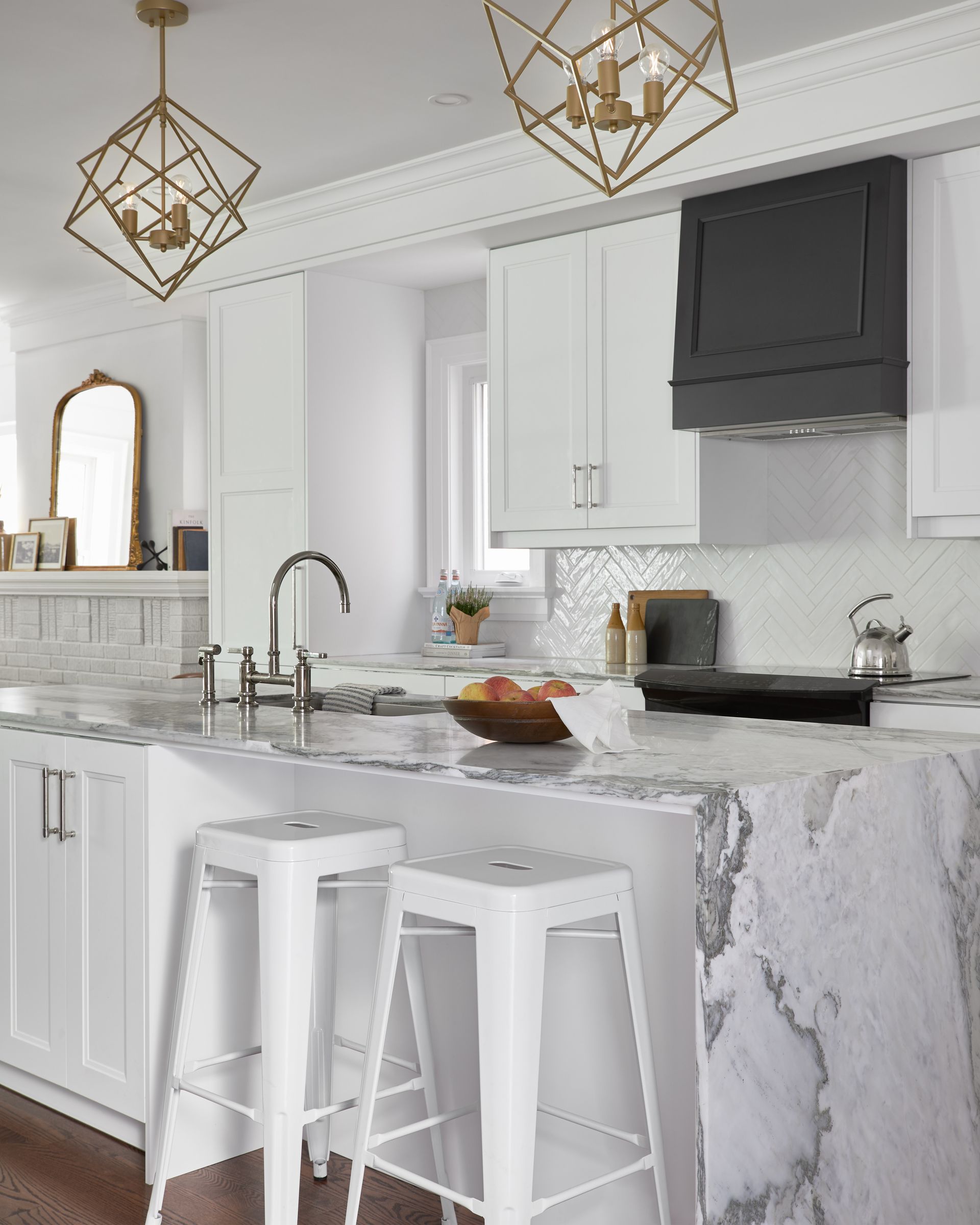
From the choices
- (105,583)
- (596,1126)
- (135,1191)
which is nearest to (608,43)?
(596,1126)

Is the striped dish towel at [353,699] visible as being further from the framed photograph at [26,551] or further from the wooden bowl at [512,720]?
the framed photograph at [26,551]

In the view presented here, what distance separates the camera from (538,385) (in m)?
4.38

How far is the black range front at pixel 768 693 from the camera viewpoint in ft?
11.1

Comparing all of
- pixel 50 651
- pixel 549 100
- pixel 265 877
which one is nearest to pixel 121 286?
pixel 50 651

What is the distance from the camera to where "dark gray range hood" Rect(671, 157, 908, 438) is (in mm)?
3506

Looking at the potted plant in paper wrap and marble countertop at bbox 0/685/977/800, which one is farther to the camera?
the potted plant in paper wrap

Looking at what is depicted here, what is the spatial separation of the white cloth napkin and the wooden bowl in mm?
34

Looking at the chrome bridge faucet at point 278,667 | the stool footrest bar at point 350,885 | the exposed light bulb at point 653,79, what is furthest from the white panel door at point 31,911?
the exposed light bulb at point 653,79

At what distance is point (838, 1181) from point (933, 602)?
98.1 inches

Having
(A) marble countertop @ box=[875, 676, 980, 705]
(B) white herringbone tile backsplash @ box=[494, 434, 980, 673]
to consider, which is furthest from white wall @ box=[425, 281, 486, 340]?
(A) marble countertop @ box=[875, 676, 980, 705]

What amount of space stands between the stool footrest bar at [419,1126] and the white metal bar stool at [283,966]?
155 mm

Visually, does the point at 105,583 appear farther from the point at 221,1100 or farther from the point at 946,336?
the point at 221,1100

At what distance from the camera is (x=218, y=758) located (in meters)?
2.57

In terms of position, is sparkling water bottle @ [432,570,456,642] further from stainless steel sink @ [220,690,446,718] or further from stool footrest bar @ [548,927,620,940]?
stool footrest bar @ [548,927,620,940]
